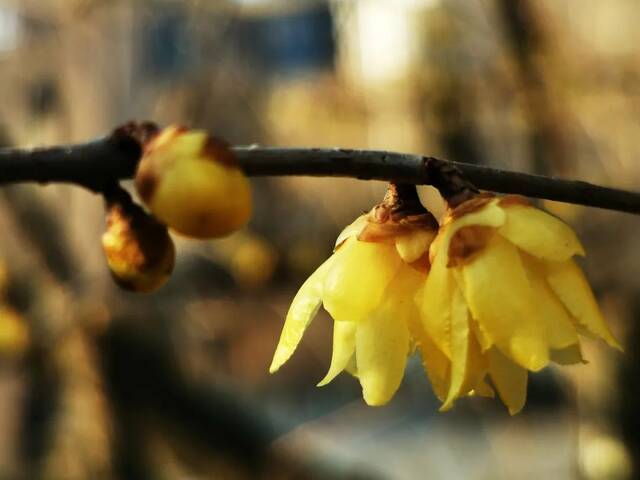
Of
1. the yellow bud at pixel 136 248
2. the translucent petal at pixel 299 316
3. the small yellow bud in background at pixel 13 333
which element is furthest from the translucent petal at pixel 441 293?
the small yellow bud in background at pixel 13 333

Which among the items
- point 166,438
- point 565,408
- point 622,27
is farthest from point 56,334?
point 565,408

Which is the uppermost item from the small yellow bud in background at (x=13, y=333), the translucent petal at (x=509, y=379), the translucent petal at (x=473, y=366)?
the translucent petal at (x=473, y=366)

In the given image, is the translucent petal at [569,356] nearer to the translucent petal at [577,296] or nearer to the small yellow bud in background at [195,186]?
the translucent petal at [577,296]

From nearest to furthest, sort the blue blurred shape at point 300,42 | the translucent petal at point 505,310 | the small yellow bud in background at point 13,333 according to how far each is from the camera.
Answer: the translucent petal at point 505,310, the small yellow bud in background at point 13,333, the blue blurred shape at point 300,42

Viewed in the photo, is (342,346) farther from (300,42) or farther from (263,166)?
(300,42)

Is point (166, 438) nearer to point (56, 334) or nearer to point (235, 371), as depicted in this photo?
point (56, 334)

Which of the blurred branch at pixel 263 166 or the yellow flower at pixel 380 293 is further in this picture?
the yellow flower at pixel 380 293

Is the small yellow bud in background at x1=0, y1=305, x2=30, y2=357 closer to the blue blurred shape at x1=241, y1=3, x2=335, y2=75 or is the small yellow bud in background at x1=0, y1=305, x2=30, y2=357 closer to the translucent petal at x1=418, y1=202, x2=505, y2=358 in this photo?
the translucent petal at x1=418, y1=202, x2=505, y2=358

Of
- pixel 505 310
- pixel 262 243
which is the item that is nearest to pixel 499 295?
pixel 505 310
